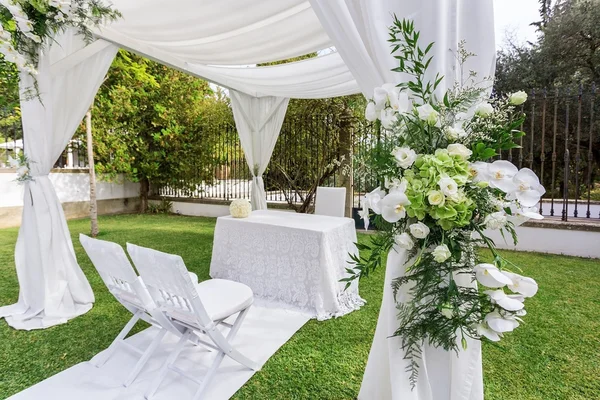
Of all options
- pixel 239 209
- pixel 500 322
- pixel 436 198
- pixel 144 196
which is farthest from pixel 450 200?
pixel 144 196

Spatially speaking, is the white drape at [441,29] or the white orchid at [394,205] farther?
the white drape at [441,29]

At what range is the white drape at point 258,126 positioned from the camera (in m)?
5.73

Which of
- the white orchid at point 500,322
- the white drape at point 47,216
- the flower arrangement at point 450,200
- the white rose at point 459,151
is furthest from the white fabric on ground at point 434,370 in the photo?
the white drape at point 47,216

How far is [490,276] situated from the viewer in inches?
41.2

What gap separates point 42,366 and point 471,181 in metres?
2.86

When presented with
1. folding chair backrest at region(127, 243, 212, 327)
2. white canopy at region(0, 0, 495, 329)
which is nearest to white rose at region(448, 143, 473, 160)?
white canopy at region(0, 0, 495, 329)

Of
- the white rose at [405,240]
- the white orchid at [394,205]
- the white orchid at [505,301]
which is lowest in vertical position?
the white orchid at [505,301]

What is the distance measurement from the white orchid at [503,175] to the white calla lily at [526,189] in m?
0.01

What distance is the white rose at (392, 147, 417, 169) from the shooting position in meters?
1.05

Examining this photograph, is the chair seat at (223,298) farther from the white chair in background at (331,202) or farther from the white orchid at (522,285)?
the white chair in background at (331,202)

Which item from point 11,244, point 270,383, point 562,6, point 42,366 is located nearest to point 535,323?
point 270,383

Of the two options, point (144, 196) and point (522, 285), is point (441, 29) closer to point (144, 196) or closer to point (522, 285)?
point (522, 285)

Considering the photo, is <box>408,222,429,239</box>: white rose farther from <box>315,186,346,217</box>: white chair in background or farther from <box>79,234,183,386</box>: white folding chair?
<box>315,186,346,217</box>: white chair in background

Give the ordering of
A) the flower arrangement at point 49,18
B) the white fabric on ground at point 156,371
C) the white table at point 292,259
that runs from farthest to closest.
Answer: the white table at point 292,259 < the flower arrangement at point 49,18 < the white fabric on ground at point 156,371
